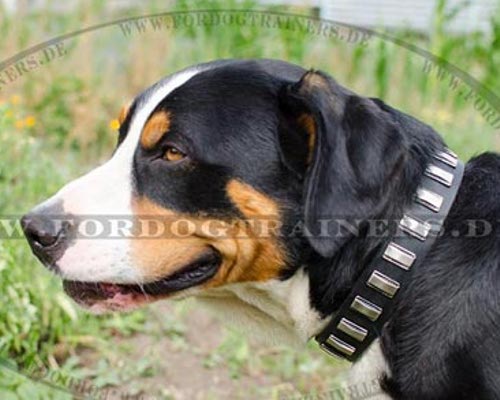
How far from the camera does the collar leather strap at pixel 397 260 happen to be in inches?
85.8

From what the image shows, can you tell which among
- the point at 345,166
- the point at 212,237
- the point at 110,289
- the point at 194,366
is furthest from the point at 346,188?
the point at 194,366

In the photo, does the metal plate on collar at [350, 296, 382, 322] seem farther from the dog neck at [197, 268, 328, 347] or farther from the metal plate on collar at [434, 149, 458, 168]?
the metal plate on collar at [434, 149, 458, 168]

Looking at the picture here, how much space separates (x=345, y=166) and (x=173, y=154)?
509mm

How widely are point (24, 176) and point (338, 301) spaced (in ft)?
6.94

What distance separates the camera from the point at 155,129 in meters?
2.37

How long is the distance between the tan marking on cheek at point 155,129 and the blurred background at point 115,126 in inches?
39.0

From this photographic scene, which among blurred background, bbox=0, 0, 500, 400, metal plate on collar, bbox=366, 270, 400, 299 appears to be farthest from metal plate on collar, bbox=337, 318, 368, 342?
blurred background, bbox=0, 0, 500, 400

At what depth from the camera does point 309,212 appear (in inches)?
86.2

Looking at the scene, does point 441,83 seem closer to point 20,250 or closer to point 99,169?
point 20,250

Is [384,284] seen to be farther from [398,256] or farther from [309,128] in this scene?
[309,128]

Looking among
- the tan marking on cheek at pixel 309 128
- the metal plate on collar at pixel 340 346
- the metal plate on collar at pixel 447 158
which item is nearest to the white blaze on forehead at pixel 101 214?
the tan marking on cheek at pixel 309 128

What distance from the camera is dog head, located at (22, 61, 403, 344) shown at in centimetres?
232

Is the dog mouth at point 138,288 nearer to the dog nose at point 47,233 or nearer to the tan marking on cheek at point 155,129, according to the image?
the dog nose at point 47,233

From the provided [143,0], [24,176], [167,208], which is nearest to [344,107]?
[167,208]
